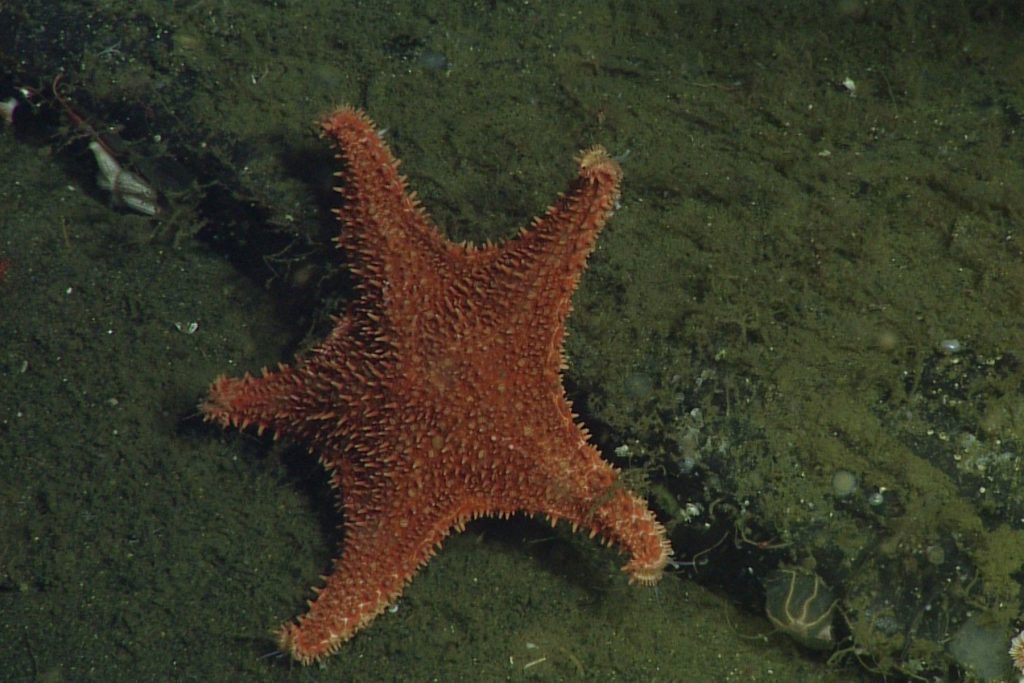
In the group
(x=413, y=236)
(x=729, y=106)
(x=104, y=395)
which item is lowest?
(x=104, y=395)

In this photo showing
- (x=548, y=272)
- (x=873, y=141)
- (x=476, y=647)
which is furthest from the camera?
(x=476, y=647)

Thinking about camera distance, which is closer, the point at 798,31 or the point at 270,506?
the point at 798,31

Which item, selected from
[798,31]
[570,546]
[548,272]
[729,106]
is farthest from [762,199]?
[570,546]

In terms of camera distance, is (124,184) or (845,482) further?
(124,184)

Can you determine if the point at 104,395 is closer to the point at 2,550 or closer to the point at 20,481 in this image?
the point at 20,481

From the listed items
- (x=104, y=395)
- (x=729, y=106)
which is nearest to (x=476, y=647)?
(x=104, y=395)

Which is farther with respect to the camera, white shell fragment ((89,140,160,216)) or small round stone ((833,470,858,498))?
white shell fragment ((89,140,160,216))

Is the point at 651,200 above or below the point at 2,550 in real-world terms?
above

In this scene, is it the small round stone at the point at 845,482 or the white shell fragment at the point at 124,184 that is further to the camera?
the white shell fragment at the point at 124,184

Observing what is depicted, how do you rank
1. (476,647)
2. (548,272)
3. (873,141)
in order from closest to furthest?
(548,272), (873,141), (476,647)
